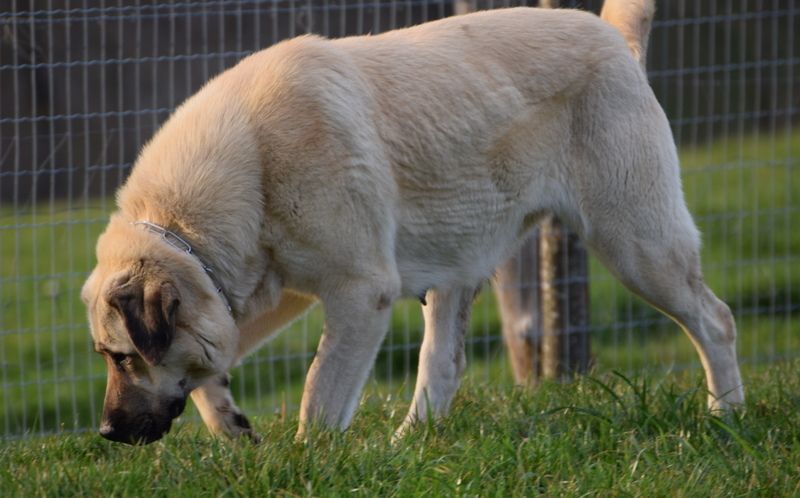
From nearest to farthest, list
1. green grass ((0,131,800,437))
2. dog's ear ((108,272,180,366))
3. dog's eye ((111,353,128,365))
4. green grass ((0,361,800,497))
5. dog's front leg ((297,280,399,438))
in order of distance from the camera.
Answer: green grass ((0,361,800,497)) < dog's ear ((108,272,180,366)) < dog's eye ((111,353,128,365)) < dog's front leg ((297,280,399,438)) < green grass ((0,131,800,437))

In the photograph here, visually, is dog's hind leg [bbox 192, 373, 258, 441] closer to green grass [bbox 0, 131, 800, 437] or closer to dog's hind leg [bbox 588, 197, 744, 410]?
dog's hind leg [bbox 588, 197, 744, 410]

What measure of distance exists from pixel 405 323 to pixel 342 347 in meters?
2.80

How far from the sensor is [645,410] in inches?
176

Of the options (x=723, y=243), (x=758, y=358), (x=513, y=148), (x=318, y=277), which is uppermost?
(x=513, y=148)

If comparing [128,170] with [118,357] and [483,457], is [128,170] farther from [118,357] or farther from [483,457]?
[483,457]

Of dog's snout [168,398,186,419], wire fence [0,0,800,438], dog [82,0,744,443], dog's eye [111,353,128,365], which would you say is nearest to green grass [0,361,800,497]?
dog's snout [168,398,186,419]

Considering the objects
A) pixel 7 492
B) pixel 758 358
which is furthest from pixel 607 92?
pixel 758 358

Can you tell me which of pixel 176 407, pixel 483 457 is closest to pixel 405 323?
pixel 176 407

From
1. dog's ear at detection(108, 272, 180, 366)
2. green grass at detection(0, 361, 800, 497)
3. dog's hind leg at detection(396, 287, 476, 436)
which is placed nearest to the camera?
green grass at detection(0, 361, 800, 497)

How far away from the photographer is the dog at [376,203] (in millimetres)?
4281

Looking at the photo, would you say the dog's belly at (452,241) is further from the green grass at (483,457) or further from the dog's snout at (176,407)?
the dog's snout at (176,407)

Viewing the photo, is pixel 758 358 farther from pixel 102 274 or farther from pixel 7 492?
pixel 7 492

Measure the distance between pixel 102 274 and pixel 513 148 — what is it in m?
1.62

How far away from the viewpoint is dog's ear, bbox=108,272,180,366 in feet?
13.3
